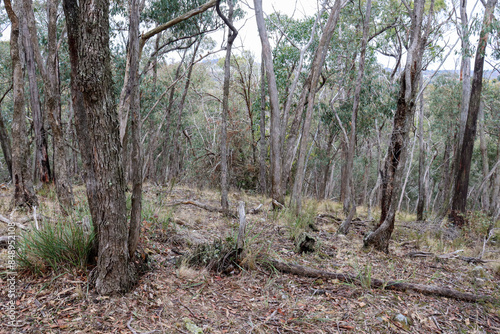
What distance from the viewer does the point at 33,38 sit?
5156 millimetres

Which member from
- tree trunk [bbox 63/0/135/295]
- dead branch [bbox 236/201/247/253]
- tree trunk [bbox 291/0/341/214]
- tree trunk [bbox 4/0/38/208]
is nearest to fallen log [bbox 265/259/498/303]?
dead branch [bbox 236/201/247/253]

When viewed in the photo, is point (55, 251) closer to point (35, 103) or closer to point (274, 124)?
point (35, 103)

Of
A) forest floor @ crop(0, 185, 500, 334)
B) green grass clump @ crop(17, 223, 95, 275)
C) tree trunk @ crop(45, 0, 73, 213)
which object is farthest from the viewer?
tree trunk @ crop(45, 0, 73, 213)

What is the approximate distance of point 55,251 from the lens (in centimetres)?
300

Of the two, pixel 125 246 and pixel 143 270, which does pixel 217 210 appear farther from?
pixel 125 246

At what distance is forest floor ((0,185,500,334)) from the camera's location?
2607mm

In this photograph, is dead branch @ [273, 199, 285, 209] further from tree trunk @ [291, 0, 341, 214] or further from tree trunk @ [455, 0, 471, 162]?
tree trunk @ [455, 0, 471, 162]

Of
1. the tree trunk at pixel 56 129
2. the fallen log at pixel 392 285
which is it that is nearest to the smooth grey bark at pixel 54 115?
the tree trunk at pixel 56 129

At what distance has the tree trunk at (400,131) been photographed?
4.73 metres

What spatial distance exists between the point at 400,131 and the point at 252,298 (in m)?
3.36

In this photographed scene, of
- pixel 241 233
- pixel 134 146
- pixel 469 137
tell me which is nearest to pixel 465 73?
pixel 469 137

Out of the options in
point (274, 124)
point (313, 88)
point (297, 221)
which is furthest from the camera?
point (274, 124)

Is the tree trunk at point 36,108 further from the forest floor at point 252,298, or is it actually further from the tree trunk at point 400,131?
the tree trunk at point 400,131

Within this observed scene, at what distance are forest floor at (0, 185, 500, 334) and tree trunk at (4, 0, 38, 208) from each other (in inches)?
80.3
